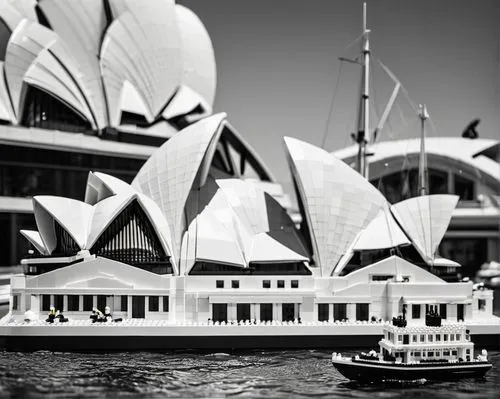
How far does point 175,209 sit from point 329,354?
8.96 metres

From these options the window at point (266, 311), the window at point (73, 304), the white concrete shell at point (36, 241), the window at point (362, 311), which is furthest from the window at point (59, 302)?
the window at point (362, 311)

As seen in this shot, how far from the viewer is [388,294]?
25.6 m

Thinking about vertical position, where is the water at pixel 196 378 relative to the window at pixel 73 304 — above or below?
below

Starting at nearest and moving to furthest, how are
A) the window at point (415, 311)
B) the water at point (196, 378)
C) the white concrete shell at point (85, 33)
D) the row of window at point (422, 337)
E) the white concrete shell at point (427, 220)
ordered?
1. the water at point (196, 378)
2. the row of window at point (422, 337)
3. the window at point (415, 311)
4. the white concrete shell at point (427, 220)
5. the white concrete shell at point (85, 33)

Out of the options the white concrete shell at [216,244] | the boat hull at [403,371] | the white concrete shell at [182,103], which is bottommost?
the boat hull at [403,371]

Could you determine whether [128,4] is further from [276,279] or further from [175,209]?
[276,279]

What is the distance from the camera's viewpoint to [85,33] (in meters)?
41.4

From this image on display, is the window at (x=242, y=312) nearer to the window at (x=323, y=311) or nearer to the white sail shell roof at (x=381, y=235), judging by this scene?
the window at (x=323, y=311)

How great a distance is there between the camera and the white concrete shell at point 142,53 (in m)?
42.2

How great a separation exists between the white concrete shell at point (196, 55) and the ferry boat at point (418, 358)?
103ft

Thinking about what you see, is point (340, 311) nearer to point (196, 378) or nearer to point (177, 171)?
point (196, 378)

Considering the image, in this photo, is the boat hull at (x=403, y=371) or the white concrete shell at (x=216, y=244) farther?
the white concrete shell at (x=216, y=244)

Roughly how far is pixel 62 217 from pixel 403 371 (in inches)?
570

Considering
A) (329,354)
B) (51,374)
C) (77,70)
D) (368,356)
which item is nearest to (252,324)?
(329,354)
